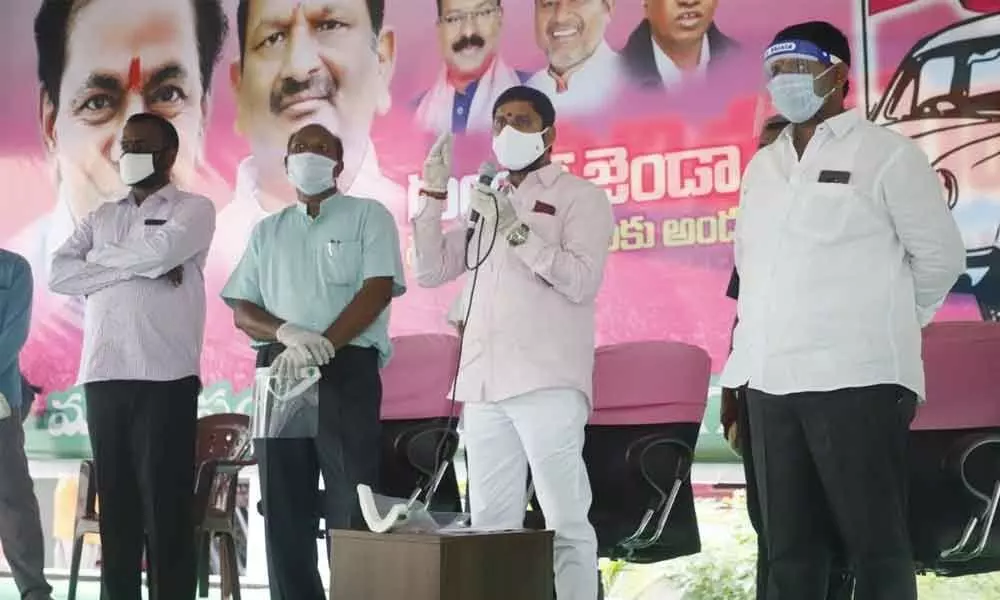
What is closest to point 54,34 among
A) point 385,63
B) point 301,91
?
point 301,91

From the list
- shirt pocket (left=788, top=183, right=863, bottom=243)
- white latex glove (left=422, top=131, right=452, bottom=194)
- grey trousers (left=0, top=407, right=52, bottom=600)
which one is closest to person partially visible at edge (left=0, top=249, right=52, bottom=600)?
grey trousers (left=0, top=407, right=52, bottom=600)

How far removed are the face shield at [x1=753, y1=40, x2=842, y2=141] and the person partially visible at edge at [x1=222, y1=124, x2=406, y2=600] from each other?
1308 mm

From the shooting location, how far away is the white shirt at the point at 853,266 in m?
2.57

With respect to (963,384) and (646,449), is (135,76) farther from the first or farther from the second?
(963,384)

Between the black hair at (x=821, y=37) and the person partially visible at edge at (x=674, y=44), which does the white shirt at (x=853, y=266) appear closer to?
the black hair at (x=821, y=37)

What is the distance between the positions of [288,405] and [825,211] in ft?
5.02

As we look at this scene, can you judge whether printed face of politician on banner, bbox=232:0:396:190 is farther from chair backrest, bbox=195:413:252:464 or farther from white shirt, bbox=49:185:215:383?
white shirt, bbox=49:185:215:383

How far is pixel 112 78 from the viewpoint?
601 cm

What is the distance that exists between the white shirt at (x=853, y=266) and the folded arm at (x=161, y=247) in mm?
1777

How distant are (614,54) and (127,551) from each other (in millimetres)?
2662

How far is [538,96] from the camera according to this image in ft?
10.8

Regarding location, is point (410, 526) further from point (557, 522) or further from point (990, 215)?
point (990, 215)

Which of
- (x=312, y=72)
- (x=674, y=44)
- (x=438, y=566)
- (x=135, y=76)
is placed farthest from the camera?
(x=135, y=76)

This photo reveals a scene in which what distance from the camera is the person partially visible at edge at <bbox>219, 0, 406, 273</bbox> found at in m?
5.48
